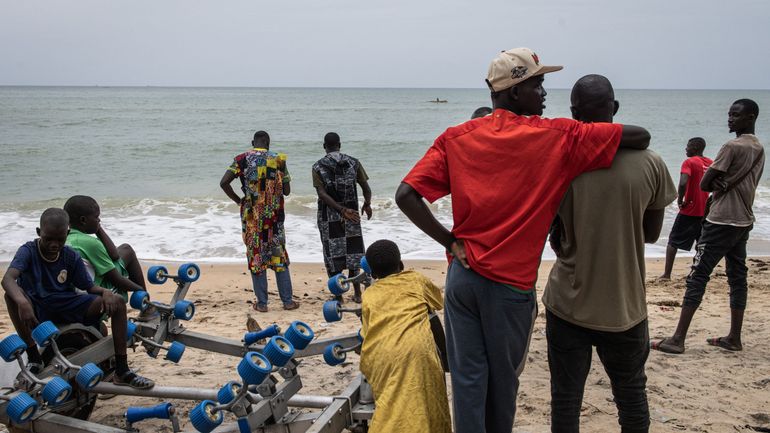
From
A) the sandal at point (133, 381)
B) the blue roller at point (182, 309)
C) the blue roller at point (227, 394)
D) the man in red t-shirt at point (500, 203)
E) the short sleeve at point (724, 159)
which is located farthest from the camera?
the short sleeve at point (724, 159)

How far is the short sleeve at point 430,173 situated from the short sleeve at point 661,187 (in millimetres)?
816

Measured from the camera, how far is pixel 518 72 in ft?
8.07

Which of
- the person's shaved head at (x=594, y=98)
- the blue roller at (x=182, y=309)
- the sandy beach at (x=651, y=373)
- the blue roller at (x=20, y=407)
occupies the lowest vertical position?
the sandy beach at (x=651, y=373)

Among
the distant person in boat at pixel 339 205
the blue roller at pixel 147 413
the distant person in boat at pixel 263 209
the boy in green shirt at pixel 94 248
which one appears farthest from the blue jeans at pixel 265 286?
the blue roller at pixel 147 413

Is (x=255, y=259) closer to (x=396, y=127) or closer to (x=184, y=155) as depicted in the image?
(x=184, y=155)

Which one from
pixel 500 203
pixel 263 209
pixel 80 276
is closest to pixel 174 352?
pixel 80 276

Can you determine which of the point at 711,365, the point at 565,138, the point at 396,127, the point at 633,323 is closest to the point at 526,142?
the point at 565,138

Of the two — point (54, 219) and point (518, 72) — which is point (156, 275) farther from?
point (518, 72)

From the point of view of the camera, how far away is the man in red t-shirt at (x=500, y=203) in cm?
239

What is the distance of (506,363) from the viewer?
100 inches

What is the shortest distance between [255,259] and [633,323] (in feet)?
14.6

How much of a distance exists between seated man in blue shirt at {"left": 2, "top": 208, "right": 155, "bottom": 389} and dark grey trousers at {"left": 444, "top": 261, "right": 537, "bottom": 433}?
6.09 ft

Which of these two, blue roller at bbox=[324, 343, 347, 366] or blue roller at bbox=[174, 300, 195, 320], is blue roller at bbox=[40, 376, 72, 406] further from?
blue roller at bbox=[324, 343, 347, 366]

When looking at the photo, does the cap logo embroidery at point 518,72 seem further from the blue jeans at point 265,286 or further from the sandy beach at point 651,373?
the blue jeans at point 265,286
